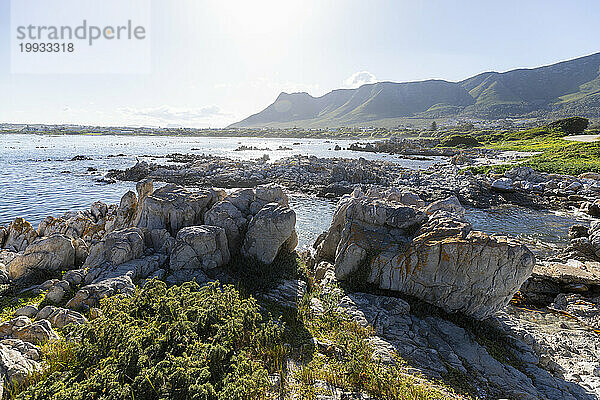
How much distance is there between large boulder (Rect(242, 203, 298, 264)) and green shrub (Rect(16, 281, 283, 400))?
493 centimetres

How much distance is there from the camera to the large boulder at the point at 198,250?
44.1 feet

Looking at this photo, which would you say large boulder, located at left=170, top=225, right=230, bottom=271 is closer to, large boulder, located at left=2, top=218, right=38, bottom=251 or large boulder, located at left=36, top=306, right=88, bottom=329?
large boulder, located at left=36, top=306, right=88, bottom=329

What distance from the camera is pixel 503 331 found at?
1222 centimetres

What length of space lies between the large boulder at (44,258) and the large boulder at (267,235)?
26.5 ft

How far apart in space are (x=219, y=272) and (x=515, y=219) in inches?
1268

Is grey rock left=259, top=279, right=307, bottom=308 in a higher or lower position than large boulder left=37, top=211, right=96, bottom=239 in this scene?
lower

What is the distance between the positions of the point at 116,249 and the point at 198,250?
3.45 meters

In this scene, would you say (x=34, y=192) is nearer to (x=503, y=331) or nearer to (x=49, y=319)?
(x=49, y=319)

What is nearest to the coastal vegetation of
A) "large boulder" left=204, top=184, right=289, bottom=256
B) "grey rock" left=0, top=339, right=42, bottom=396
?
"grey rock" left=0, top=339, right=42, bottom=396

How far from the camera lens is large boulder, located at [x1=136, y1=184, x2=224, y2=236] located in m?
15.9

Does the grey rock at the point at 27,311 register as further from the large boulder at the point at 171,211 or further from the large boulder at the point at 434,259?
the large boulder at the point at 434,259

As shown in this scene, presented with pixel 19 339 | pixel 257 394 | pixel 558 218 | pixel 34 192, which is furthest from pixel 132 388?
pixel 34 192

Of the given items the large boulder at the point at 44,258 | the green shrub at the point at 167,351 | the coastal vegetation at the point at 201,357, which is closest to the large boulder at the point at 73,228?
the large boulder at the point at 44,258

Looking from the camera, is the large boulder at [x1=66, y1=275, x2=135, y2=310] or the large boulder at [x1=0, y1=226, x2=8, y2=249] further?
the large boulder at [x1=0, y1=226, x2=8, y2=249]
